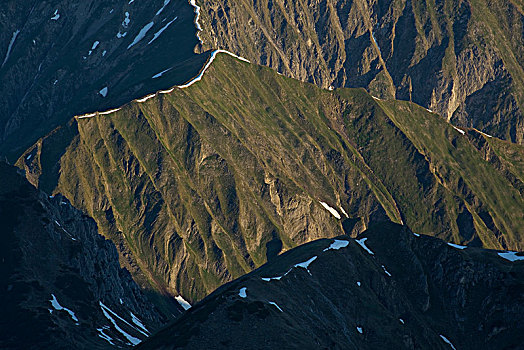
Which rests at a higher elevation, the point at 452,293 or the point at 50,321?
the point at 50,321

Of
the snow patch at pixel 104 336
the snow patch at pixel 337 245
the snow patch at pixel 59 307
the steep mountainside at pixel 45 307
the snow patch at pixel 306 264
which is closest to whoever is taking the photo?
the steep mountainside at pixel 45 307

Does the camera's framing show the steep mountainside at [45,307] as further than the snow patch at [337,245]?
No

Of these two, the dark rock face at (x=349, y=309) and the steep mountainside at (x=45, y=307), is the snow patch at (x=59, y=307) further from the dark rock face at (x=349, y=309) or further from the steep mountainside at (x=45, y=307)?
the dark rock face at (x=349, y=309)

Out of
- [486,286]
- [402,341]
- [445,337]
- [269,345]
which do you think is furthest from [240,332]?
[486,286]

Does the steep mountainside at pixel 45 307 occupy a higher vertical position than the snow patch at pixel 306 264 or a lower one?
higher

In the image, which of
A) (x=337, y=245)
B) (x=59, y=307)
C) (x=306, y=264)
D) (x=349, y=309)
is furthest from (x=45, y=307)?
(x=337, y=245)

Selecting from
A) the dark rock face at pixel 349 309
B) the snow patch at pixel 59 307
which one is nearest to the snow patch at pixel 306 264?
the dark rock face at pixel 349 309

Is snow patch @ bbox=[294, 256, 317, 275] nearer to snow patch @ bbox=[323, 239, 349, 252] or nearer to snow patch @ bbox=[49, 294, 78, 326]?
snow patch @ bbox=[323, 239, 349, 252]

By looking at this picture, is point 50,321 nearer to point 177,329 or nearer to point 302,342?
point 177,329

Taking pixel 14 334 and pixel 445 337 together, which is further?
pixel 445 337
